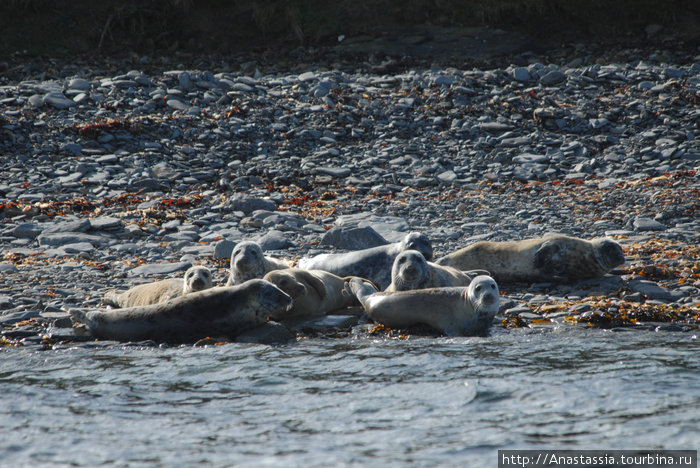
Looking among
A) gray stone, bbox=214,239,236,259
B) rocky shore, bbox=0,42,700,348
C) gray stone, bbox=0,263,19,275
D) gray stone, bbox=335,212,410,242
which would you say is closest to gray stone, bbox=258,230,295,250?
rocky shore, bbox=0,42,700,348

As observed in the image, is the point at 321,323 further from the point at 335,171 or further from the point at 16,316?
the point at 335,171

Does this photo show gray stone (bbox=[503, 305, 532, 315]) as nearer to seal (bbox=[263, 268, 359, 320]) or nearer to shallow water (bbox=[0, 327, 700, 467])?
shallow water (bbox=[0, 327, 700, 467])

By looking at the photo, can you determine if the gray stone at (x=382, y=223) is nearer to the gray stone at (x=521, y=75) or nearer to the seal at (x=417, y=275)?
the seal at (x=417, y=275)

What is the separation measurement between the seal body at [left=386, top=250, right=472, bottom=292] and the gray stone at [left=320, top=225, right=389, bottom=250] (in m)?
1.68

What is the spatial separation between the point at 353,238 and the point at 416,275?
2.18 meters

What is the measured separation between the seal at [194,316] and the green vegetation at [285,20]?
15.5 metres

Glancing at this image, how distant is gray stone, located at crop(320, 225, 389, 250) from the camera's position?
8805 millimetres

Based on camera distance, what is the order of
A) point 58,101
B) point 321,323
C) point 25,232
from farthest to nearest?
point 58,101 → point 25,232 → point 321,323

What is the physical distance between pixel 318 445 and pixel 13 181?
888 cm

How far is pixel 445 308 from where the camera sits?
6.22 metres

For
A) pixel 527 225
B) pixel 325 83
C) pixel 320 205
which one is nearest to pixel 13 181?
pixel 320 205

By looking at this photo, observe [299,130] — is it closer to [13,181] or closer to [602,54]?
[13,181]

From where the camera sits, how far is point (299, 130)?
A: 13.2m

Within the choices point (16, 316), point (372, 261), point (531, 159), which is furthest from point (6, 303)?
point (531, 159)
